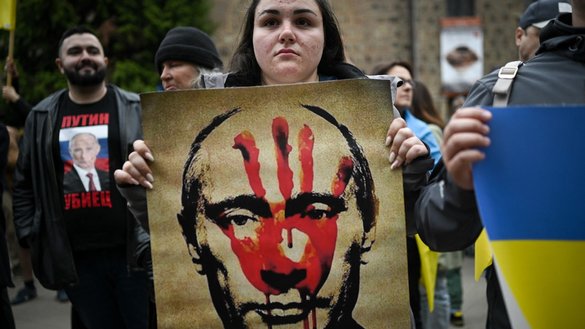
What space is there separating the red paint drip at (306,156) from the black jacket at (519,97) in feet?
0.96

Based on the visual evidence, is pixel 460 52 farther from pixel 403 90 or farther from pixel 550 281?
pixel 550 281

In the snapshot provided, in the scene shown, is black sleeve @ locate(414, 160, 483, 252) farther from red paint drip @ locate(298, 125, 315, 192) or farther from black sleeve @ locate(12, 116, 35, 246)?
black sleeve @ locate(12, 116, 35, 246)

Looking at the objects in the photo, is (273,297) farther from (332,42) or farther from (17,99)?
(17,99)

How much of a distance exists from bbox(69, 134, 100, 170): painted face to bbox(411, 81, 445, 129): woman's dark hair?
8.36 feet

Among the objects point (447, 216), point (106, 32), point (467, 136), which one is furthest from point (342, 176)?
point (106, 32)

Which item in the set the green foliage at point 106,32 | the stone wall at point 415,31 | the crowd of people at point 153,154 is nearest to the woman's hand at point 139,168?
the crowd of people at point 153,154

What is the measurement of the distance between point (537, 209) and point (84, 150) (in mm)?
2825

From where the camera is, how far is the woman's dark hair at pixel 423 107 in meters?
5.17

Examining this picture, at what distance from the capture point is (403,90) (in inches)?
183

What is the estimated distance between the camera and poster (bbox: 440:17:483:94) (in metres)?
14.7

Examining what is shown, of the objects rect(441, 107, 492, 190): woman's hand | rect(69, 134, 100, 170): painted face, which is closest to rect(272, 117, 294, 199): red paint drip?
rect(441, 107, 492, 190): woman's hand

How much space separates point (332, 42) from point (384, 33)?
13.5m

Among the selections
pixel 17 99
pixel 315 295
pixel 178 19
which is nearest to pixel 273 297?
pixel 315 295

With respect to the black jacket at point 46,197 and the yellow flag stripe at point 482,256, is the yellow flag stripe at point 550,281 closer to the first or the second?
the yellow flag stripe at point 482,256
